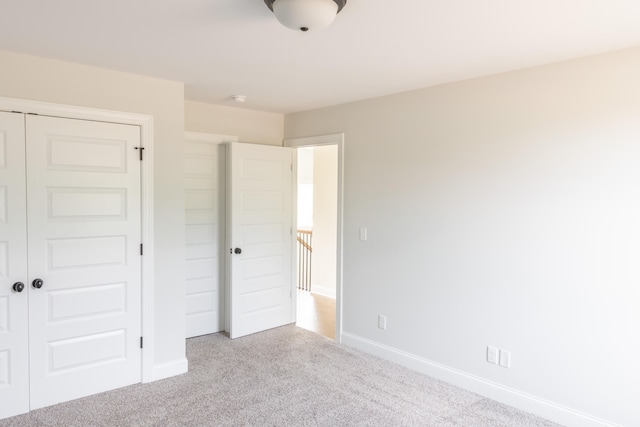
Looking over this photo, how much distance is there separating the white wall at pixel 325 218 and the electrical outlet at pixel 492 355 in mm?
3192

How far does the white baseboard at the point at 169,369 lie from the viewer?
333 centimetres

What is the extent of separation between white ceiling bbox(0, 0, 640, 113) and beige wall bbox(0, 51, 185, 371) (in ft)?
0.42

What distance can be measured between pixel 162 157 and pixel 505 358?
3.02m

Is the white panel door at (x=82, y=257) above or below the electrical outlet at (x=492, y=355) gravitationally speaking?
above

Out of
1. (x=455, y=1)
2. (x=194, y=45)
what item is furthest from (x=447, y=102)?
(x=194, y=45)

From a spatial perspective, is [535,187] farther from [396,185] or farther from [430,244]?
[396,185]

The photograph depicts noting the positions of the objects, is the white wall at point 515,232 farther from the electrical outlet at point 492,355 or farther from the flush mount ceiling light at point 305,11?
the flush mount ceiling light at point 305,11

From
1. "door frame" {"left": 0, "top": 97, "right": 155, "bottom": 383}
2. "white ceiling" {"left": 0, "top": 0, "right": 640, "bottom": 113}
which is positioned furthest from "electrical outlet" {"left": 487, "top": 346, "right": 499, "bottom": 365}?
"door frame" {"left": 0, "top": 97, "right": 155, "bottom": 383}

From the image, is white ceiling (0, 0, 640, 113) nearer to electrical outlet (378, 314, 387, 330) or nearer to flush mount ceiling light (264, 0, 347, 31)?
flush mount ceiling light (264, 0, 347, 31)

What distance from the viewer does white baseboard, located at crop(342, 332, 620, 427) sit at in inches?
107

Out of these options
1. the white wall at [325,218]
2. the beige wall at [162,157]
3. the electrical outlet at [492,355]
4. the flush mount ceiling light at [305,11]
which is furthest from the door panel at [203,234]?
the electrical outlet at [492,355]

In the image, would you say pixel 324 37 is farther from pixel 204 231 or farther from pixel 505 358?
pixel 204 231

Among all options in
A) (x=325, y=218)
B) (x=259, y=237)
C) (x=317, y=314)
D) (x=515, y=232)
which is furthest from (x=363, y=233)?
(x=325, y=218)

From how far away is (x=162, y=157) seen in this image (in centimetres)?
330
